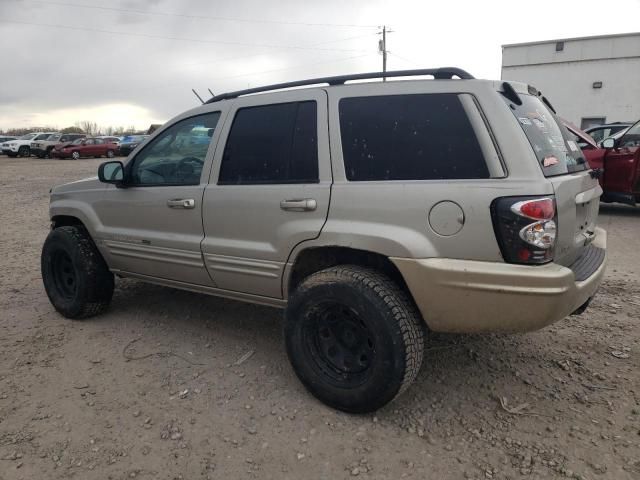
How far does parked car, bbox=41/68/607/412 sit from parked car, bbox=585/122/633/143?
956 centimetres

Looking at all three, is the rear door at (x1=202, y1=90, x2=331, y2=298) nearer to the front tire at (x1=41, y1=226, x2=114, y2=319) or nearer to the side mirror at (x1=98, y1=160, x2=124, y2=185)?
the side mirror at (x1=98, y1=160, x2=124, y2=185)

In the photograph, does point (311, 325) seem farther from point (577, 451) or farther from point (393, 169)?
point (577, 451)

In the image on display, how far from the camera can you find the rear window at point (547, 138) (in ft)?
8.20

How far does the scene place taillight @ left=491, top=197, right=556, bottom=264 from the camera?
7.47 feet

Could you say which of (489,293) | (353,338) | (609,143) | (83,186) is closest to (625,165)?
(609,143)

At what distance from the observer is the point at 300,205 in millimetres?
2852

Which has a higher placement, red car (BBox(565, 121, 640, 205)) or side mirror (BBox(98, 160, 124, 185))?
side mirror (BBox(98, 160, 124, 185))

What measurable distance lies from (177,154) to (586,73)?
29.1m

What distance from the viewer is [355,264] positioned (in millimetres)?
2848

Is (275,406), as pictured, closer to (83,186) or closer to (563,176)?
(563,176)

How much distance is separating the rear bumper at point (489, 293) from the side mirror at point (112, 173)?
2404mm

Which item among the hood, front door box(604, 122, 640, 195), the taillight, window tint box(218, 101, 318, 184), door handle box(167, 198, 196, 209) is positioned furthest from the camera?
front door box(604, 122, 640, 195)

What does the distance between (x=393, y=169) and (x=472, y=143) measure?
43 centimetres

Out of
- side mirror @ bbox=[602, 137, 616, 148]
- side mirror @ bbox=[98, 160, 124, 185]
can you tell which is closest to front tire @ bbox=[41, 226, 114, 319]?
side mirror @ bbox=[98, 160, 124, 185]
